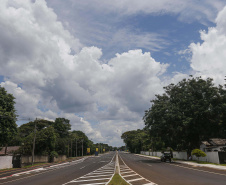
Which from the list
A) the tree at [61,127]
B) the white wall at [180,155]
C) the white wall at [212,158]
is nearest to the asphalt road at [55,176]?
the white wall at [212,158]

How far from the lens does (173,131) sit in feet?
124

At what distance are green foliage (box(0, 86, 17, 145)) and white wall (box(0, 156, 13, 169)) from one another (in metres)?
3.97

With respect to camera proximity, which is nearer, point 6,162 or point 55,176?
point 55,176

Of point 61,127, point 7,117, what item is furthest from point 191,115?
point 61,127

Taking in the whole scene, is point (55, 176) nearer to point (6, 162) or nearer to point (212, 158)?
point (6, 162)

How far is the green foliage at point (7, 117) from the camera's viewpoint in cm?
2797

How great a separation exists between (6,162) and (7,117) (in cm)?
913

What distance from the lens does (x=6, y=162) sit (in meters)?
32.7

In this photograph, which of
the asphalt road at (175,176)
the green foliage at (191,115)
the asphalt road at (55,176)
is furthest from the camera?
the green foliage at (191,115)

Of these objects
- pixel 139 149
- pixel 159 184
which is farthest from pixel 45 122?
pixel 159 184

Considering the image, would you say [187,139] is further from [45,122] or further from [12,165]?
Result: [45,122]

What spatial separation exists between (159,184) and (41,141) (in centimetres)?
4019

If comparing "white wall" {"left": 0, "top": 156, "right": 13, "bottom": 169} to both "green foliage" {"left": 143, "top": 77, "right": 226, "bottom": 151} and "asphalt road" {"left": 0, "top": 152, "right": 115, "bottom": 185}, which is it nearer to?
"asphalt road" {"left": 0, "top": 152, "right": 115, "bottom": 185}

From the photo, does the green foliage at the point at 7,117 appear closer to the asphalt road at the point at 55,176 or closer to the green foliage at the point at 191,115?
the asphalt road at the point at 55,176
